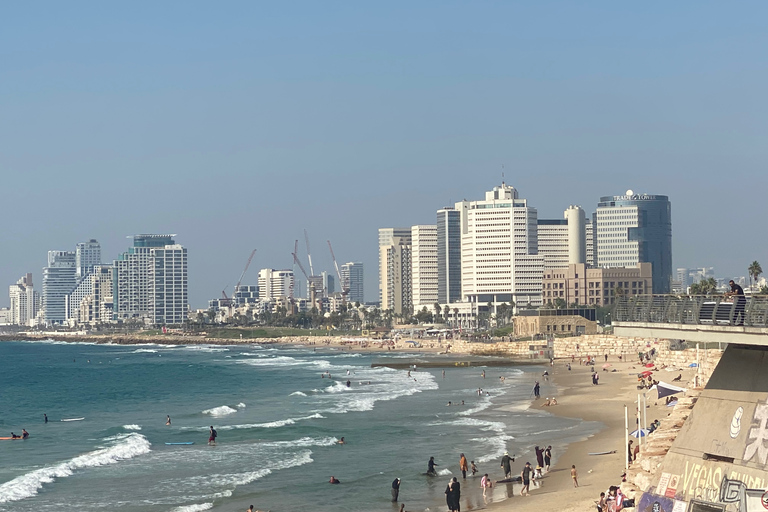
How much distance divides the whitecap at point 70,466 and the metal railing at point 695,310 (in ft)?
91.2

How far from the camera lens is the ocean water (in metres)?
39.0

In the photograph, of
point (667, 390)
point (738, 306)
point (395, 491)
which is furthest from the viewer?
point (667, 390)

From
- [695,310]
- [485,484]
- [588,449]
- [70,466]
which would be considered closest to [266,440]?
[70,466]

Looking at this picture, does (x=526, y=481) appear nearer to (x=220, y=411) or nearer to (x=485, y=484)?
(x=485, y=484)

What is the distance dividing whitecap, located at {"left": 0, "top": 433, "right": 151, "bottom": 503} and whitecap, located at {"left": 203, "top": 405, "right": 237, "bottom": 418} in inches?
481

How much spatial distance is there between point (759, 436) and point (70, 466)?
36.2 m

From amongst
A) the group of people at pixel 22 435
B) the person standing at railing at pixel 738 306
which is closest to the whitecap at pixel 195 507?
the person standing at railing at pixel 738 306

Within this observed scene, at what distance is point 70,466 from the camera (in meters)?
47.6

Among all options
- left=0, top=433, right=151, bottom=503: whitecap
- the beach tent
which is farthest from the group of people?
the beach tent

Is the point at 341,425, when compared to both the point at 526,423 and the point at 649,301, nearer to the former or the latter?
the point at 526,423

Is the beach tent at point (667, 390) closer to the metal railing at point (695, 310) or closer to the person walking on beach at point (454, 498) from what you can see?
the person walking on beach at point (454, 498)

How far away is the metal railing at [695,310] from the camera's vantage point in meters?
21.6

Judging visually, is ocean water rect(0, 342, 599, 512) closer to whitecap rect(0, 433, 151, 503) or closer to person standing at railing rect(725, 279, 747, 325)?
whitecap rect(0, 433, 151, 503)

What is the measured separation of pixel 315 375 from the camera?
367 feet
